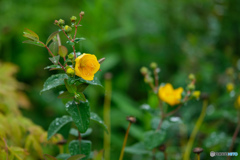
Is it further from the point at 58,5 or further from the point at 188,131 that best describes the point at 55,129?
the point at 58,5

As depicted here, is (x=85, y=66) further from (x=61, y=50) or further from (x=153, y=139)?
(x=153, y=139)

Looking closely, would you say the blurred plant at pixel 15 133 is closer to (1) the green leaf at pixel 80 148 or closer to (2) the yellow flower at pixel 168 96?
(1) the green leaf at pixel 80 148

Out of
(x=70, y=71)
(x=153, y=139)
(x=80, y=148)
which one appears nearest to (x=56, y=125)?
(x=80, y=148)

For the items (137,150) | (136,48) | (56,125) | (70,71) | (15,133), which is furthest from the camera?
(136,48)

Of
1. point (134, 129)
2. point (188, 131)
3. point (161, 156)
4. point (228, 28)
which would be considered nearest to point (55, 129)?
point (161, 156)

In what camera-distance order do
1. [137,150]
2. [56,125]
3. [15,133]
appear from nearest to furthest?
[56,125] → [15,133] → [137,150]
